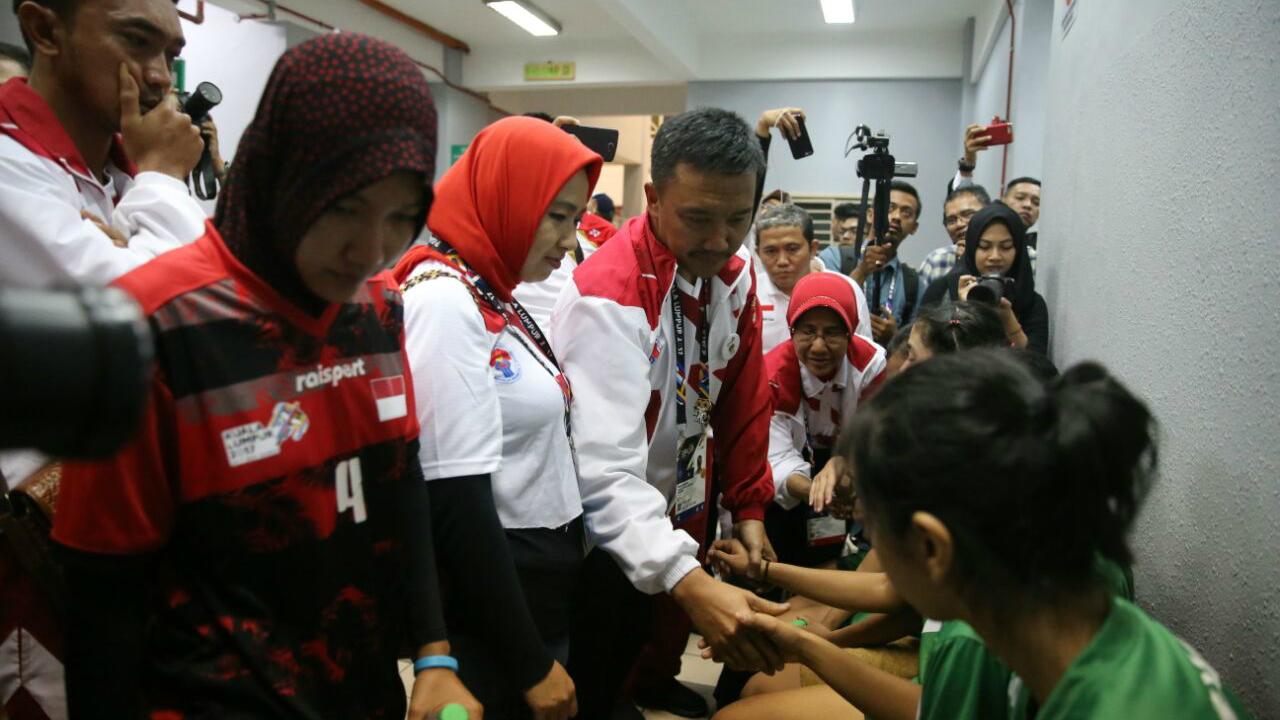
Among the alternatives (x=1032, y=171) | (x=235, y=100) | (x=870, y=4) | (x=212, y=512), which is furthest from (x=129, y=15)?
(x=870, y=4)

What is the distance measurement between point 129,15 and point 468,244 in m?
0.58

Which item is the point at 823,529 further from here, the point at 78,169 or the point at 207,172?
the point at 78,169

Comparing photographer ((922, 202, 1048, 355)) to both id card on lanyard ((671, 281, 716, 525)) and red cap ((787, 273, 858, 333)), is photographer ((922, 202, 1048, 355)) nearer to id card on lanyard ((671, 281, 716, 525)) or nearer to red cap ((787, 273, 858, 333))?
red cap ((787, 273, 858, 333))

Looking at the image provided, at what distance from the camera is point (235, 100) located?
680cm

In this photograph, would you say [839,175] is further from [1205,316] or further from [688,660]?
[1205,316]

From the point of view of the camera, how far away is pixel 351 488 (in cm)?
96

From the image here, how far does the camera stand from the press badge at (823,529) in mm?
2607

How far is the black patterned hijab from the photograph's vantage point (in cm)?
84

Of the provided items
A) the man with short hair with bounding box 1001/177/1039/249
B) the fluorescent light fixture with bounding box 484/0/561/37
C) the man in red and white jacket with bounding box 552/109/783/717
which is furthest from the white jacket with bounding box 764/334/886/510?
the fluorescent light fixture with bounding box 484/0/561/37

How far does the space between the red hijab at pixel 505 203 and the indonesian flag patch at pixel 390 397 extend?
38cm

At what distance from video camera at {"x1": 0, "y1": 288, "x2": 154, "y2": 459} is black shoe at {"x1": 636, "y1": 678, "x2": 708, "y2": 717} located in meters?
2.27

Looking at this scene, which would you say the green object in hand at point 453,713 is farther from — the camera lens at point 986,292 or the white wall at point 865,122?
the white wall at point 865,122

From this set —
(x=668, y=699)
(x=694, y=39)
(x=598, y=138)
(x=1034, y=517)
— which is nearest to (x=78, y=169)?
(x=1034, y=517)

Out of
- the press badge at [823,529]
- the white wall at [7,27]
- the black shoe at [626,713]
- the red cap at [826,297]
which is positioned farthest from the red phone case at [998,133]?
the white wall at [7,27]
